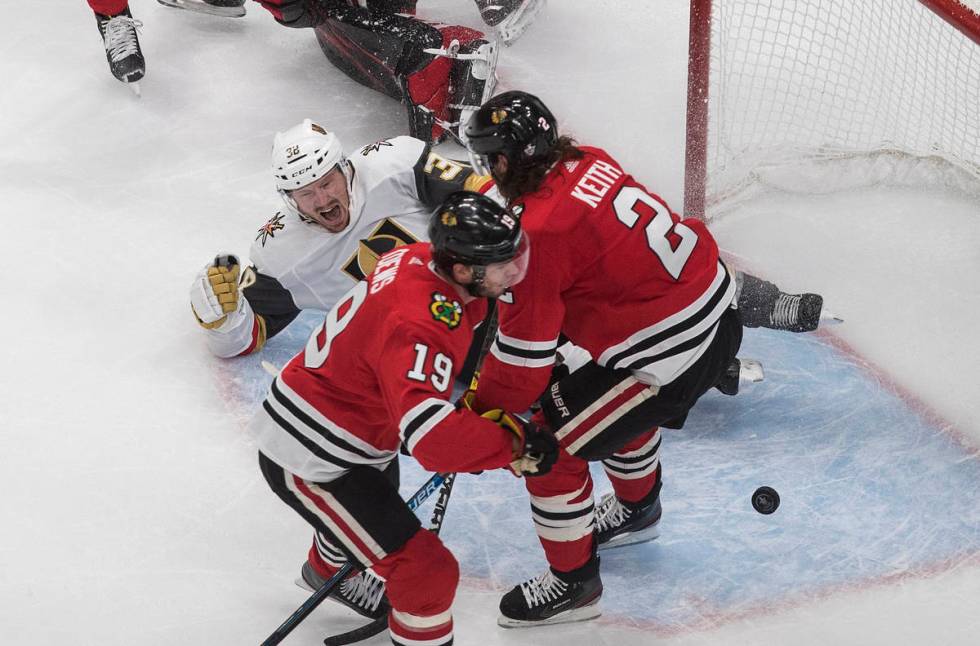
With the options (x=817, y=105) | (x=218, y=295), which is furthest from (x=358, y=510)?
(x=817, y=105)

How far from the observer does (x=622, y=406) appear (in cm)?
259

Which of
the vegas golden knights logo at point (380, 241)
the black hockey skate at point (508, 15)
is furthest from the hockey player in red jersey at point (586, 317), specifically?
the black hockey skate at point (508, 15)

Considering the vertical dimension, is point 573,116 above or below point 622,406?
below

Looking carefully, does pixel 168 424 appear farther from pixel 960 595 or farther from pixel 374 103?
pixel 960 595

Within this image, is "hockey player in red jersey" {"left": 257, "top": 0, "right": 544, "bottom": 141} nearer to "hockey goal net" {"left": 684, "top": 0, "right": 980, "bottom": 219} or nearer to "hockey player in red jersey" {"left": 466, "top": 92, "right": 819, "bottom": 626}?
"hockey goal net" {"left": 684, "top": 0, "right": 980, "bottom": 219}

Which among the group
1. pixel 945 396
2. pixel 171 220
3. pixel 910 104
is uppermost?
pixel 910 104

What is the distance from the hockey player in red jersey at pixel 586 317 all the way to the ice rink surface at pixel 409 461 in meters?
0.34

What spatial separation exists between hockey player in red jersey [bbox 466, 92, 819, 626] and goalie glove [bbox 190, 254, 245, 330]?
116 centimetres

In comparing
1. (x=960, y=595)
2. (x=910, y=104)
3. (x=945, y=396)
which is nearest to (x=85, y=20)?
(x=910, y=104)

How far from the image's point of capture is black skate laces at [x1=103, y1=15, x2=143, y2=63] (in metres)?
4.63

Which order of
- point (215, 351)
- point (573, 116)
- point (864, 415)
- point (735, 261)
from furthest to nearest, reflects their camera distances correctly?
point (573, 116)
point (735, 261)
point (215, 351)
point (864, 415)

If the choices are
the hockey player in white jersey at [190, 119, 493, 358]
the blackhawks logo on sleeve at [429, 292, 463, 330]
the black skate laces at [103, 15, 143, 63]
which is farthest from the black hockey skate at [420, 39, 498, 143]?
the blackhawks logo on sleeve at [429, 292, 463, 330]

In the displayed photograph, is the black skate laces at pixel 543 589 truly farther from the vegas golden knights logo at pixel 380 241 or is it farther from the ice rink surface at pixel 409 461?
the vegas golden knights logo at pixel 380 241

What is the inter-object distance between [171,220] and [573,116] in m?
1.49
